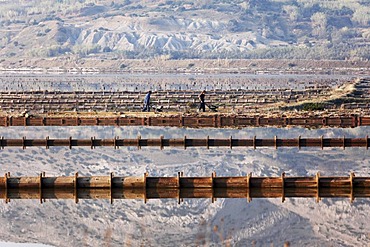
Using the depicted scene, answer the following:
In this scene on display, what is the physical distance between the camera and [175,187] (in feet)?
81.4

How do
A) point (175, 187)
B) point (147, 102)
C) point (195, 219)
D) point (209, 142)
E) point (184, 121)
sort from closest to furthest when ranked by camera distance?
point (175, 187)
point (195, 219)
point (209, 142)
point (184, 121)
point (147, 102)

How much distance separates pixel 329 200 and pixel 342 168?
787cm

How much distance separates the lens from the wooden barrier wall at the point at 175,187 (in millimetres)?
24547

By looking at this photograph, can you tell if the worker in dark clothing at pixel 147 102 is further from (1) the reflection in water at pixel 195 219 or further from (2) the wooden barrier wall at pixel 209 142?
(1) the reflection in water at pixel 195 219

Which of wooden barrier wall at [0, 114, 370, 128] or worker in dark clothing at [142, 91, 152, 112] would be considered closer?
wooden barrier wall at [0, 114, 370, 128]

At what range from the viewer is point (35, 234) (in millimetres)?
28469

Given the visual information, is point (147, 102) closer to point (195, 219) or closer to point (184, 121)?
point (184, 121)

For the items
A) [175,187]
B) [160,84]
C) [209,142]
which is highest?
[175,187]

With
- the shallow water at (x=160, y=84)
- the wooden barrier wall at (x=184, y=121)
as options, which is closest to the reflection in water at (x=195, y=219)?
the wooden barrier wall at (x=184, y=121)

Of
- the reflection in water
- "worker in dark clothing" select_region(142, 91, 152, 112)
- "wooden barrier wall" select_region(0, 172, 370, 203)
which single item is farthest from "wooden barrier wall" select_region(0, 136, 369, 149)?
"wooden barrier wall" select_region(0, 172, 370, 203)

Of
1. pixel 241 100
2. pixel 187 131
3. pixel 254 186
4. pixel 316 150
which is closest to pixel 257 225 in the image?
pixel 254 186

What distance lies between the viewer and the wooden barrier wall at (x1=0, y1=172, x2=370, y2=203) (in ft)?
80.5

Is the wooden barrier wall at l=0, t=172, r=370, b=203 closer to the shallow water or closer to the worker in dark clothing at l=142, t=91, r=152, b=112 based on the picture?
the worker in dark clothing at l=142, t=91, r=152, b=112

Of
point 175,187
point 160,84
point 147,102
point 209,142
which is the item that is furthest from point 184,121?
point 160,84
